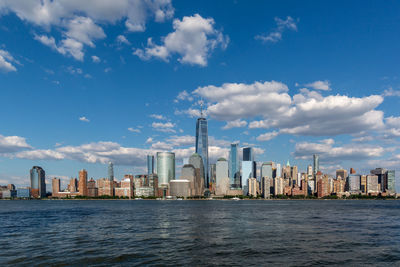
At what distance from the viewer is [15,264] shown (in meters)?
36.3

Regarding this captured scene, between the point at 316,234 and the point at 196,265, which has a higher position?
the point at 196,265

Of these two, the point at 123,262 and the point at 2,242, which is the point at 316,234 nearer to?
the point at 123,262

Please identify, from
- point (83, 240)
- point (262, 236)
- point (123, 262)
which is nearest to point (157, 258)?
A: point (123, 262)

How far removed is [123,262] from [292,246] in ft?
90.0

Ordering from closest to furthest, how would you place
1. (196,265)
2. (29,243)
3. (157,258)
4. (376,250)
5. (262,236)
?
(196,265) → (157,258) → (376,250) → (29,243) → (262,236)

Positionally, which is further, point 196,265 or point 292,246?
point 292,246

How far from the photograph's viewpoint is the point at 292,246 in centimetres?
4703

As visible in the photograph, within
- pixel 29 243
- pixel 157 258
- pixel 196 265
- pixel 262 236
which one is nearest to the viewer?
pixel 196 265

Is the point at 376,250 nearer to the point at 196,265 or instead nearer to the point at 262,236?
the point at 262,236

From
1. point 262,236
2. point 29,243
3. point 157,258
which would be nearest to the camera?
point 157,258

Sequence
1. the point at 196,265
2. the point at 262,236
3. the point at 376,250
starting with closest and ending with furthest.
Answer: the point at 196,265
the point at 376,250
the point at 262,236

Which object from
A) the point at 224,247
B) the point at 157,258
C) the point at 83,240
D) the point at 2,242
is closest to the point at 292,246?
the point at 224,247

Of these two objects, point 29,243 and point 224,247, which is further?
point 29,243

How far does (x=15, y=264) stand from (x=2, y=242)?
68.6 ft
